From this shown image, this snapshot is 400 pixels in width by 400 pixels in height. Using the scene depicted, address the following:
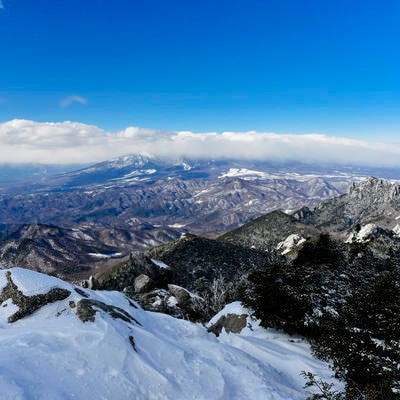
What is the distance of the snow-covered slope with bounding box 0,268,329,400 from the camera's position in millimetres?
7203

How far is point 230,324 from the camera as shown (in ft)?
52.4

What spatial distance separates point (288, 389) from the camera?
900cm

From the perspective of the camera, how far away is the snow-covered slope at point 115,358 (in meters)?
7.20

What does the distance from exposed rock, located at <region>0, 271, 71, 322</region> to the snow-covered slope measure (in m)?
0.04

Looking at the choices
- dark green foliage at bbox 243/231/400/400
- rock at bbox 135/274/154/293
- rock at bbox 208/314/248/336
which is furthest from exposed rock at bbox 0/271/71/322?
rock at bbox 135/274/154/293

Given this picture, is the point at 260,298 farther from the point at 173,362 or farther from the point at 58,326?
the point at 58,326

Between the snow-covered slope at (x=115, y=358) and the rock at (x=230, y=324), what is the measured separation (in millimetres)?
2218

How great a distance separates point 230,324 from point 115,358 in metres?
9.01

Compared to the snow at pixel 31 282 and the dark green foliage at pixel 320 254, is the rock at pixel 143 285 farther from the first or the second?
the snow at pixel 31 282

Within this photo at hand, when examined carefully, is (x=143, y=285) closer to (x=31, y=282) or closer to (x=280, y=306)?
(x=31, y=282)

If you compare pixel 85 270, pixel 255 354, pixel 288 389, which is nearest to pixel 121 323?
pixel 255 354

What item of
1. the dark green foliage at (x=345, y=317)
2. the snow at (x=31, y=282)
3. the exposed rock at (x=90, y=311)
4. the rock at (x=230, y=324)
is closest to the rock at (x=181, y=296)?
the rock at (x=230, y=324)

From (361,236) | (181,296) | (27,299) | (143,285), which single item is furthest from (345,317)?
(361,236)

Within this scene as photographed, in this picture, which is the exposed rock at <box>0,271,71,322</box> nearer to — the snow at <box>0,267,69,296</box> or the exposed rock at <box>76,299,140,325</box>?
the snow at <box>0,267,69,296</box>
